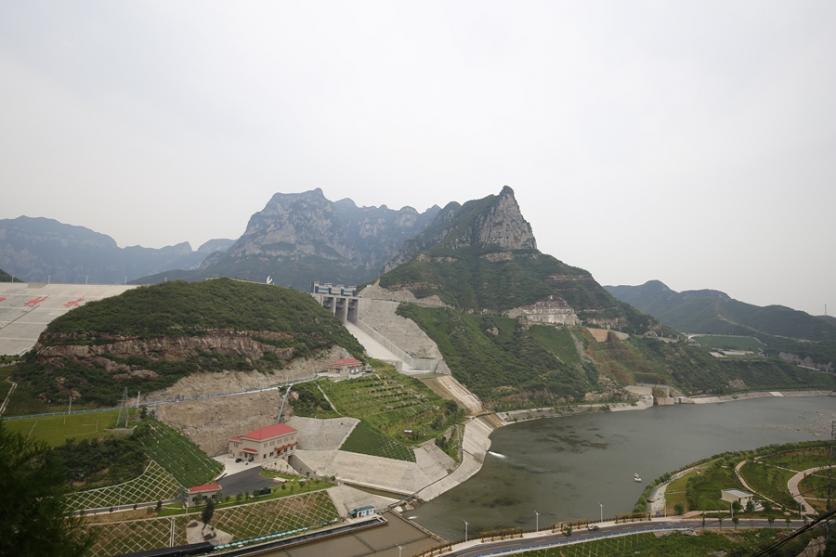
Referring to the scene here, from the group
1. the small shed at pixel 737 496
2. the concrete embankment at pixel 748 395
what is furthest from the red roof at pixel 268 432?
the concrete embankment at pixel 748 395

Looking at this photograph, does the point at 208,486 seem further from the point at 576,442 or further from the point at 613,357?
the point at 613,357

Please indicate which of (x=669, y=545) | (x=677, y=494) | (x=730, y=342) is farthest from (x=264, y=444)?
(x=730, y=342)

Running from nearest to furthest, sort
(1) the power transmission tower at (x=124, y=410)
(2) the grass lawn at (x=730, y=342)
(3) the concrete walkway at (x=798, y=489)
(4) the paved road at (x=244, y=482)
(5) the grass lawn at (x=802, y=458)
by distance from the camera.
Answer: (4) the paved road at (x=244, y=482), (3) the concrete walkway at (x=798, y=489), (1) the power transmission tower at (x=124, y=410), (5) the grass lawn at (x=802, y=458), (2) the grass lawn at (x=730, y=342)

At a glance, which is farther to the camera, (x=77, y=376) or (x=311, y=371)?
(x=311, y=371)

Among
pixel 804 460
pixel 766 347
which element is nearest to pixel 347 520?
pixel 804 460

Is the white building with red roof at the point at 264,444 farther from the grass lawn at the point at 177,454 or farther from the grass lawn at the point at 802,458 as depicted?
the grass lawn at the point at 802,458

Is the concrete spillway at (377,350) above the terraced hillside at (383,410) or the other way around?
above
